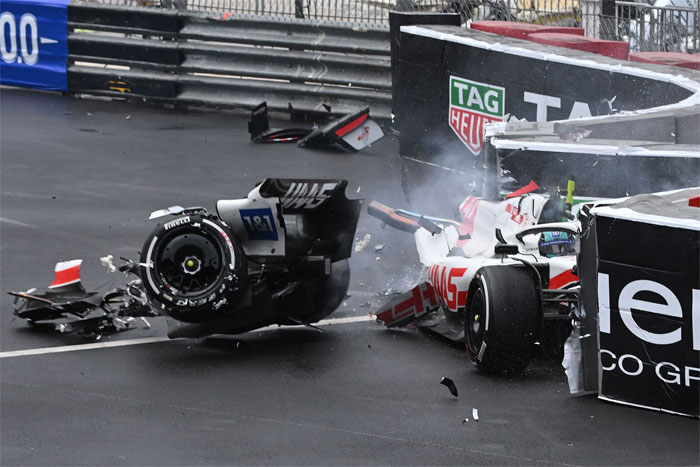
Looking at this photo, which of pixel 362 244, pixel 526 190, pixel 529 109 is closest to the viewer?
pixel 526 190

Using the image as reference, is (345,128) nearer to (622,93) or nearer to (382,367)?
(622,93)

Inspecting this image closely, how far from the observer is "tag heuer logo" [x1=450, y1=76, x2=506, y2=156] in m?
13.0

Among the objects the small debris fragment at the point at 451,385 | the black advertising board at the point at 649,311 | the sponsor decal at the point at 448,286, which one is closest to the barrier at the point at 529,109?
the sponsor decal at the point at 448,286

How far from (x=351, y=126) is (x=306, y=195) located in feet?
25.7

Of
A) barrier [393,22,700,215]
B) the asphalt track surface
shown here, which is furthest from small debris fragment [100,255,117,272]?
barrier [393,22,700,215]

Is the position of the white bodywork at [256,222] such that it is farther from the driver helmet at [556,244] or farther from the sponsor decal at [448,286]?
the driver helmet at [556,244]

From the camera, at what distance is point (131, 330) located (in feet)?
27.4

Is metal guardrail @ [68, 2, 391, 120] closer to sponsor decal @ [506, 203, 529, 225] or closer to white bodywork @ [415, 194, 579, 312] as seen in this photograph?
white bodywork @ [415, 194, 579, 312]

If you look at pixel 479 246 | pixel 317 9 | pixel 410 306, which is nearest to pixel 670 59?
pixel 479 246

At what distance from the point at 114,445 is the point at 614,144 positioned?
471 centimetres

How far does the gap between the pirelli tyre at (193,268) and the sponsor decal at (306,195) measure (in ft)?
1.54

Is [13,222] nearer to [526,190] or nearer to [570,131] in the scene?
[526,190]

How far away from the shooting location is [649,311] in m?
6.41

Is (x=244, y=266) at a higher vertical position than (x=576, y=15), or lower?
lower
